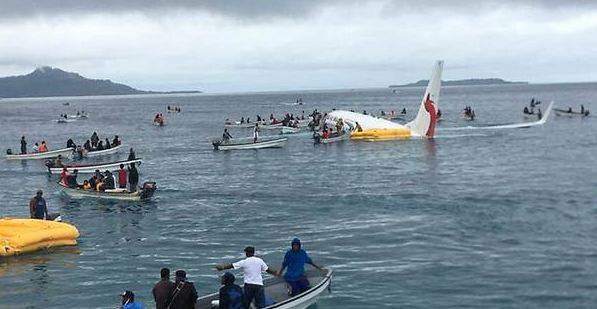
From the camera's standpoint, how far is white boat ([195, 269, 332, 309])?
18328 mm

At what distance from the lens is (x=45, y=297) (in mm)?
22656

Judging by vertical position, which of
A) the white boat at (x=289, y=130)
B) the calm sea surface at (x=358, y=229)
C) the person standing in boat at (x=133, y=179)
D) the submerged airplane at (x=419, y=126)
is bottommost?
the calm sea surface at (x=358, y=229)

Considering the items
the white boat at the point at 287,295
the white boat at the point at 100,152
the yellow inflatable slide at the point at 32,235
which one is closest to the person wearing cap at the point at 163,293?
the white boat at the point at 287,295

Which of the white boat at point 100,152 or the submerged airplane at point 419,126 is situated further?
the submerged airplane at point 419,126

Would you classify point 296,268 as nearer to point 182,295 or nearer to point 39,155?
point 182,295

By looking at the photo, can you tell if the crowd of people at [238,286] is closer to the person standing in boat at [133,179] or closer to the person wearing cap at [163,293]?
the person wearing cap at [163,293]

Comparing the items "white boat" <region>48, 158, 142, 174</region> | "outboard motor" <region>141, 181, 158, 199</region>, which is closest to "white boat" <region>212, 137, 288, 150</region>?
"white boat" <region>48, 158, 142, 174</region>

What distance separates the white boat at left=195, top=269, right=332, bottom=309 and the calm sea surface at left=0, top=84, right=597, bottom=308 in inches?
38.0

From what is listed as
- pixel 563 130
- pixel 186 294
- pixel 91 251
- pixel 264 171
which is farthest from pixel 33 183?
pixel 563 130

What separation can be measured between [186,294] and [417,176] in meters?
34.7

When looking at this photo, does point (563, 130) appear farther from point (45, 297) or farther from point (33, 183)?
point (45, 297)

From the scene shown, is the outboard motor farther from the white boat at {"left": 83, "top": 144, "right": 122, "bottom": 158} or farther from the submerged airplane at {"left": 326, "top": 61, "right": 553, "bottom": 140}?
the submerged airplane at {"left": 326, "top": 61, "right": 553, "bottom": 140}

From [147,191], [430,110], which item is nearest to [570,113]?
[430,110]

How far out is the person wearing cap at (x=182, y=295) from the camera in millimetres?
15156
